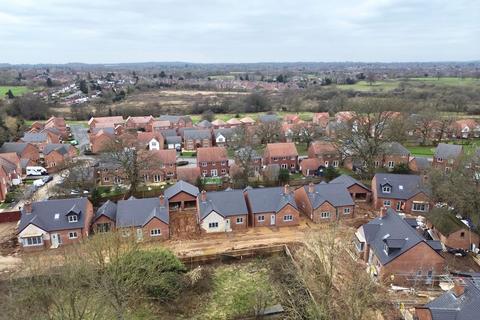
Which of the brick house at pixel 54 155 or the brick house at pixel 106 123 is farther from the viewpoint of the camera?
the brick house at pixel 106 123

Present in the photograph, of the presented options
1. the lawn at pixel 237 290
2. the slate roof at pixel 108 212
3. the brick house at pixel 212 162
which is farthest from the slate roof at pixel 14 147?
the lawn at pixel 237 290

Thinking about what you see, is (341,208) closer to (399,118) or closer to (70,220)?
(399,118)

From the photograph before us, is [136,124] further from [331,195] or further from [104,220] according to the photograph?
[331,195]

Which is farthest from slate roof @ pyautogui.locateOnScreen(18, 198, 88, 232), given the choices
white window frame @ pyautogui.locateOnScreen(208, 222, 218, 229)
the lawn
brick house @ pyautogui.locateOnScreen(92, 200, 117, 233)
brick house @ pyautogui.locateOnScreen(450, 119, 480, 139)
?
brick house @ pyautogui.locateOnScreen(450, 119, 480, 139)

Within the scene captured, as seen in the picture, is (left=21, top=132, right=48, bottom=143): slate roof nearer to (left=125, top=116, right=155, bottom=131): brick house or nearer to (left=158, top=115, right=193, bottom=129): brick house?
(left=125, top=116, right=155, bottom=131): brick house

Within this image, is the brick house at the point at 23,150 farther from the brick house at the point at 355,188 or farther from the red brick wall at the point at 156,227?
the brick house at the point at 355,188

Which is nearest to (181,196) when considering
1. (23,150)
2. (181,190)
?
(181,190)
